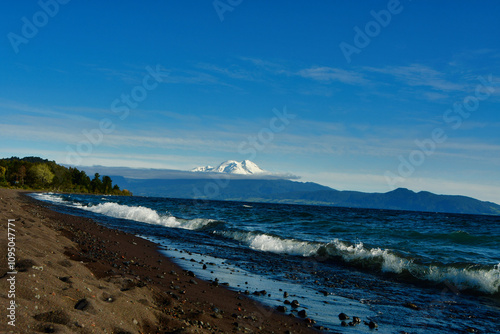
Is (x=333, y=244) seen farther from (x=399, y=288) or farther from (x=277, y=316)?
(x=277, y=316)

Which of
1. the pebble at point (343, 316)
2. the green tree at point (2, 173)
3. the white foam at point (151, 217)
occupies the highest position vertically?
the green tree at point (2, 173)

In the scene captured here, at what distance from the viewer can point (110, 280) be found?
9.06 metres

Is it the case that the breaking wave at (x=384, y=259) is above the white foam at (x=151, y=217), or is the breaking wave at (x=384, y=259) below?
above

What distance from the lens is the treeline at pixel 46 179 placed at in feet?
414

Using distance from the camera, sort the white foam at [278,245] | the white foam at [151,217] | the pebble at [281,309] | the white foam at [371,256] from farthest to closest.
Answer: the white foam at [151,217] → the white foam at [278,245] → the white foam at [371,256] → the pebble at [281,309]

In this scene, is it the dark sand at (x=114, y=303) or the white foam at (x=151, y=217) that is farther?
the white foam at (x=151, y=217)

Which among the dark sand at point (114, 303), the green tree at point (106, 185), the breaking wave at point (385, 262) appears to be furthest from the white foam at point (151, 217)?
the green tree at point (106, 185)

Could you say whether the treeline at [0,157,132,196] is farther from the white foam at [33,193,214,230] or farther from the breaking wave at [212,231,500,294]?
the breaking wave at [212,231,500,294]

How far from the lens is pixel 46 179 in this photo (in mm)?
133375

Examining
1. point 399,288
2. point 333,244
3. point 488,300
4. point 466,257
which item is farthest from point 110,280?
point 466,257

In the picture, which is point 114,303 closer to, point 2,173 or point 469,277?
point 469,277

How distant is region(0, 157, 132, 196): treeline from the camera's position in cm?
12631

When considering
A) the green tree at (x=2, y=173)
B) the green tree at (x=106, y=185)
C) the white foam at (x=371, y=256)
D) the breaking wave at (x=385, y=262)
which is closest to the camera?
the breaking wave at (x=385, y=262)

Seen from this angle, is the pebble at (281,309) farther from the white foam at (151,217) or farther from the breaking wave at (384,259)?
the white foam at (151,217)
